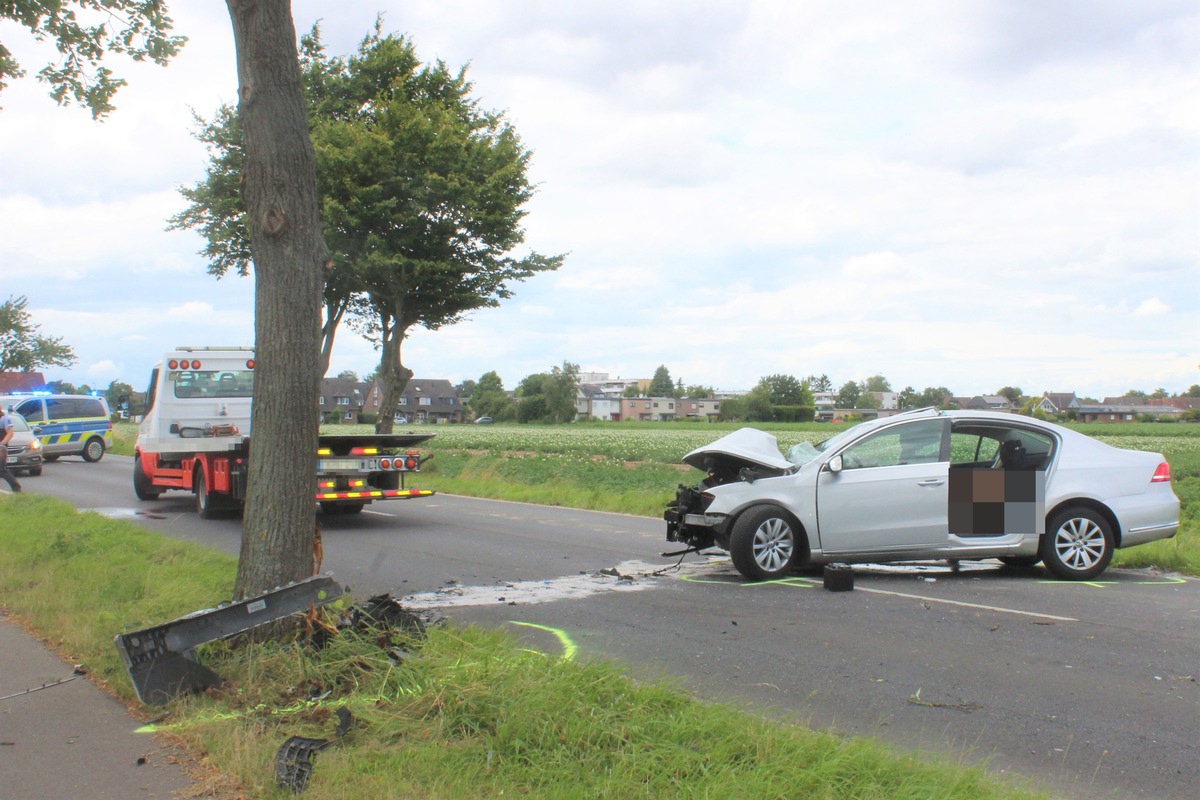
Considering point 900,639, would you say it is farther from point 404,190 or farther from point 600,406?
point 600,406

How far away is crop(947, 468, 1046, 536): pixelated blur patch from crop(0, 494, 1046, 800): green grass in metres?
4.87

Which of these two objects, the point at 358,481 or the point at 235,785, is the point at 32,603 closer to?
the point at 235,785

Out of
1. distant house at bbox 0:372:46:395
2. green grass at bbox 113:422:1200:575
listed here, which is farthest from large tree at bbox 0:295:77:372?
green grass at bbox 113:422:1200:575

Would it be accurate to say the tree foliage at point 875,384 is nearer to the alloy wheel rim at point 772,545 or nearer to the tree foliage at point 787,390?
the tree foliage at point 787,390

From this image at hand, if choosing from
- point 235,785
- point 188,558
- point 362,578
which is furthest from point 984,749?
point 188,558

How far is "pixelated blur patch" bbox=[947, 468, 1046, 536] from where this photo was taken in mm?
9000

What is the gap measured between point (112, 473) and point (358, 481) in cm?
1486

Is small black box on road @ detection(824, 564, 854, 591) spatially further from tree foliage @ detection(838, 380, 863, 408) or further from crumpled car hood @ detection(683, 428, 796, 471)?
tree foliage @ detection(838, 380, 863, 408)

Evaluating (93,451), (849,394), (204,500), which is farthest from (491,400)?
(204,500)

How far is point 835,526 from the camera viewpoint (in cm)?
902

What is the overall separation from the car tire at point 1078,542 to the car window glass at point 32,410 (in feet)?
94.0

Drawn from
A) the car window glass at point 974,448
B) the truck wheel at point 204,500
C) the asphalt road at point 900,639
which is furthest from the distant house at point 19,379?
the car window glass at point 974,448

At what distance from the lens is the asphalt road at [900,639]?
16.0ft

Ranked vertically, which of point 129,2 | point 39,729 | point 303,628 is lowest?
point 39,729
